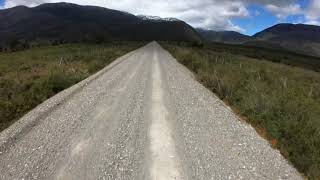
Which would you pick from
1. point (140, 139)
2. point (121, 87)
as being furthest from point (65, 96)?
point (140, 139)

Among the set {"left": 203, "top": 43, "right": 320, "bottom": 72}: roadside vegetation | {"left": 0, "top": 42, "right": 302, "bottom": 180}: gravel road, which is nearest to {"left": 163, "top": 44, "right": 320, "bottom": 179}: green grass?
{"left": 0, "top": 42, "right": 302, "bottom": 180}: gravel road

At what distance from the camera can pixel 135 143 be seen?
29.6 ft

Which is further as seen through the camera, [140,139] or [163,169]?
[140,139]

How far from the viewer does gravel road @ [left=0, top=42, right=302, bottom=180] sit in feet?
24.0

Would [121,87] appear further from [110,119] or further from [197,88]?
[110,119]

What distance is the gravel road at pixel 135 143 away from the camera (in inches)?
288

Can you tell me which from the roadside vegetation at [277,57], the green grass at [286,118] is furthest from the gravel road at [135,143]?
the roadside vegetation at [277,57]

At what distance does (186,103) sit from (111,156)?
6817 mm

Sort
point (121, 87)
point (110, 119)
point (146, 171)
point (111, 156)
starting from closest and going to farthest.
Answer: point (146, 171) < point (111, 156) < point (110, 119) < point (121, 87)

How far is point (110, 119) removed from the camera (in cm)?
1143

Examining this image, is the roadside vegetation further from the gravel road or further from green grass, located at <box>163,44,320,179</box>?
the gravel road

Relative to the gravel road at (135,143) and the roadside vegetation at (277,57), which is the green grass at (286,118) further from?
the roadside vegetation at (277,57)

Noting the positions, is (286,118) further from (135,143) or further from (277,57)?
(277,57)

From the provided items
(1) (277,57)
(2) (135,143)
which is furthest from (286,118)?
(1) (277,57)
